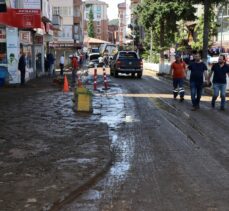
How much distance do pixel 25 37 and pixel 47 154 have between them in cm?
2418

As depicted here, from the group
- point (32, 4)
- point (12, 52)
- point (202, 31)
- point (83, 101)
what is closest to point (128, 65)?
point (32, 4)

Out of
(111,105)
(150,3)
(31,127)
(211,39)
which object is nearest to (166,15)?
(150,3)

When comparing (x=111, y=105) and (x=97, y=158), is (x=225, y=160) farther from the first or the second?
(x=111, y=105)

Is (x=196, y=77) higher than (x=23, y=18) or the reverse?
the reverse

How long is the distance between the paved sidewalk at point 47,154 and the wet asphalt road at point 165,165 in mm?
283

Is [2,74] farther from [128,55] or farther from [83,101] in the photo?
[128,55]

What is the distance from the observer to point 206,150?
10.5m

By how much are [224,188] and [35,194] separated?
2729 mm

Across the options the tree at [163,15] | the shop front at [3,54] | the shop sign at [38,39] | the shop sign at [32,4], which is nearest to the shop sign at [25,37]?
the shop sign at [32,4]

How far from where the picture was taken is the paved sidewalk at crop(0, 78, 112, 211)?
284 inches

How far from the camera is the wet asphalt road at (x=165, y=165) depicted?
22.8ft

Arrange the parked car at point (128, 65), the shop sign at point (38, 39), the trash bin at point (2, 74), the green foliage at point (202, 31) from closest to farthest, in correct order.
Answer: the trash bin at point (2, 74), the parked car at point (128, 65), the shop sign at point (38, 39), the green foliage at point (202, 31)

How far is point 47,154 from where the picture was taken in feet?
32.4

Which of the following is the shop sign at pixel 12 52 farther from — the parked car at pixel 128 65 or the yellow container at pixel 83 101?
the yellow container at pixel 83 101
